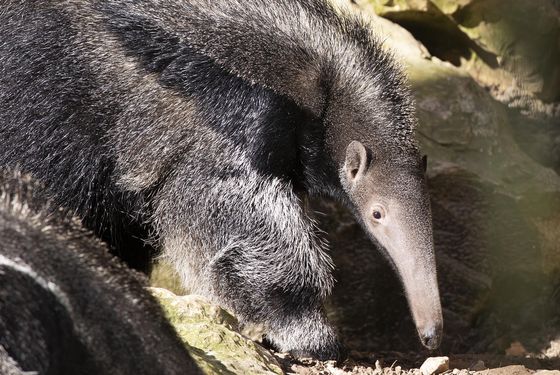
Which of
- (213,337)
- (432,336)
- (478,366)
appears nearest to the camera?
(213,337)

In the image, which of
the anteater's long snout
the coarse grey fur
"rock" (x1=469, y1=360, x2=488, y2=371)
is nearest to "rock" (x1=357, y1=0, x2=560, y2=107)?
the anteater's long snout

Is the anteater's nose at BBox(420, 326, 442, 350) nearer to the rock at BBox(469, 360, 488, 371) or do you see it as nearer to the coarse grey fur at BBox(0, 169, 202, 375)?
the rock at BBox(469, 360, 488, 371)

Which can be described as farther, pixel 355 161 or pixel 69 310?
pixel 355 161

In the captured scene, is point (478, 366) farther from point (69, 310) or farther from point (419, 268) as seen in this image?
point (69, 310)

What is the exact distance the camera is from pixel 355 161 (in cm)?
608

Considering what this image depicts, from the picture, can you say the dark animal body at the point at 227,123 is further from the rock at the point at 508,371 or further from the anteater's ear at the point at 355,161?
the rock at the point at 508,371

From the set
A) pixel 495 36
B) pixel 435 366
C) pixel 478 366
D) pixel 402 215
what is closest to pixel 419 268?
pixel 402 215

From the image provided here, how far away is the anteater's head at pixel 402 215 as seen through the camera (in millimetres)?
5683

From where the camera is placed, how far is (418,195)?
5914 mm

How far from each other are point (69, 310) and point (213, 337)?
1.82 meters

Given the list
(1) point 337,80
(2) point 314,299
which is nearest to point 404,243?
(2) point 314,299

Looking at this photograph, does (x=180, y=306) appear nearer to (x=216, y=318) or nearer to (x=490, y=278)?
(x=216, y=318)

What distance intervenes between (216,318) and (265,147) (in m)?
1.18

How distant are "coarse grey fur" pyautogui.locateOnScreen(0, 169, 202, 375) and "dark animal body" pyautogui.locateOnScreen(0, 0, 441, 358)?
249 centimetres
